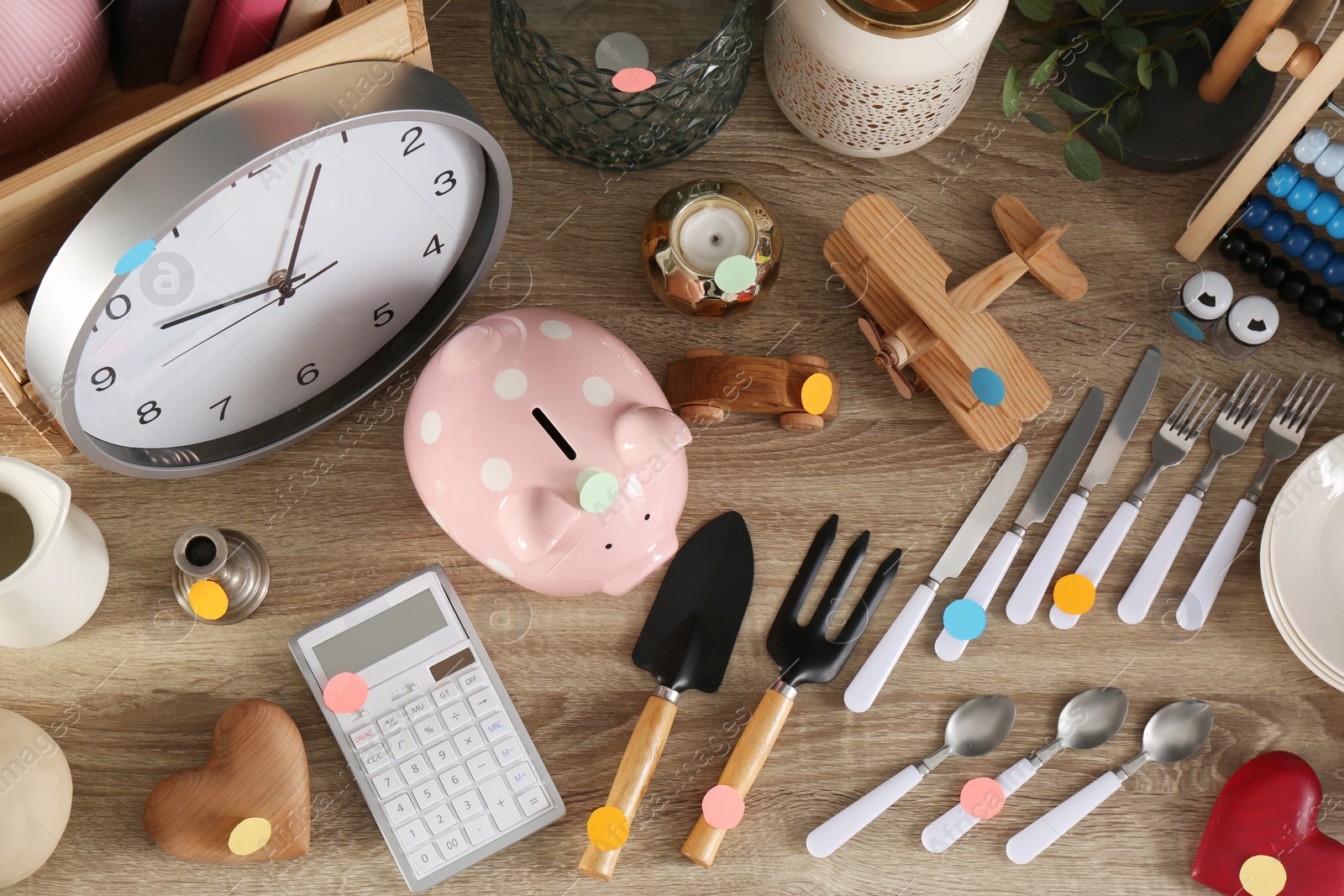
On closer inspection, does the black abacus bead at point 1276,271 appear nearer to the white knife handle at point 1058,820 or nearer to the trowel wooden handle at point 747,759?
the white knife handle at point 1058,820

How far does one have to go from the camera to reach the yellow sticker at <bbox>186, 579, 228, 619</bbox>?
81cm

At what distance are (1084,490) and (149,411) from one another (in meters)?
0.77

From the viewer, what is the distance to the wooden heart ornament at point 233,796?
0.80 m

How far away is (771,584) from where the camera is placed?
896 mm

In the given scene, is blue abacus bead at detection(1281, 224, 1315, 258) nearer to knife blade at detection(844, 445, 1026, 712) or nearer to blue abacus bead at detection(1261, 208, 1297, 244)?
blue abacus bead at detection(1261, 208, 1297, 244)

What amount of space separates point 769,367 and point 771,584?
192mm

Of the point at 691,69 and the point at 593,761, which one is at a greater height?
the point at 691,69

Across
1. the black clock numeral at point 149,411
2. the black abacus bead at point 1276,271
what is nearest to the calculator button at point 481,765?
the black clock numeral at point 149,411

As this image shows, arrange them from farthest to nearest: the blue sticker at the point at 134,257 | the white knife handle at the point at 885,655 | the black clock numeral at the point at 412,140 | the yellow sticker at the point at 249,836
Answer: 1. the white knife handle at the point at 885,655
2. the yellow sticker at the point at 249,836
3. the black clock numeral at the point at 412,140
4. the blue sticker at the point at 134,257

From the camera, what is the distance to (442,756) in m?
0.84

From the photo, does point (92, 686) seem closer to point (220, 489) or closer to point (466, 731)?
point (220, 489)

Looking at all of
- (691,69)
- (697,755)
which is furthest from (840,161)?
(697,755)

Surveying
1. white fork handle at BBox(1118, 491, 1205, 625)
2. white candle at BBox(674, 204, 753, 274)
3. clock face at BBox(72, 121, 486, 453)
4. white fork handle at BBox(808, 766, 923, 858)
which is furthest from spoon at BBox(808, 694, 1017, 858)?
clock face at BBox(72, 121, 486, 453)

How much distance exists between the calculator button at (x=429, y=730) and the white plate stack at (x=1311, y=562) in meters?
0.71
